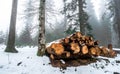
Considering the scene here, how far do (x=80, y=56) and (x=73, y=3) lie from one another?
817cm

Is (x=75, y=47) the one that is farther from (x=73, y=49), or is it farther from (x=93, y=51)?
(x=93, y=51)

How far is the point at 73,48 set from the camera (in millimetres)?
9812

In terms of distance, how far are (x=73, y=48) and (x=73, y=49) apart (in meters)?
0.05

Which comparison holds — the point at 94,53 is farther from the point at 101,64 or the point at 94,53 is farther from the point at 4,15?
the point at 4,15

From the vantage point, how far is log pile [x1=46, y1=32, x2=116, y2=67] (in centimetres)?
970

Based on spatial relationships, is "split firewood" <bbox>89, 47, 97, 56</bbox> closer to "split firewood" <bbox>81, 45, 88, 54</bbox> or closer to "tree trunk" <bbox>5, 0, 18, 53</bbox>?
"split firewood" <bbox>81, 45, 88, 54</bbox>

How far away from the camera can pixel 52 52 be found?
967cm

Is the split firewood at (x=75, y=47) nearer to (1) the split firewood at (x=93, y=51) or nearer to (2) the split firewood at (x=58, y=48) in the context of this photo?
(2) the split firewood at (x=58, y=48)

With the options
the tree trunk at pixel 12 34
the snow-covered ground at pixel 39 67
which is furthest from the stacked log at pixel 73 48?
the tree trunk at pixel 12 34

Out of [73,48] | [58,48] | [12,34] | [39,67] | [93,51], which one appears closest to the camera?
[39,67]

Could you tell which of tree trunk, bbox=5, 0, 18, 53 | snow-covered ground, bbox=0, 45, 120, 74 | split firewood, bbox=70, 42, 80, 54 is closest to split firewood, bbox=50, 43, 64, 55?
split firewood, bbox=70, 42, 80, 54

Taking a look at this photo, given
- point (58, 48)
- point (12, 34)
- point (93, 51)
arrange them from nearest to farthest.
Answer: point (58, 48), point (93, 51), point (12, 34)

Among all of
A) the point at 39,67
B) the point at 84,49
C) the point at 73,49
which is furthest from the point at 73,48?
the point at 39,67

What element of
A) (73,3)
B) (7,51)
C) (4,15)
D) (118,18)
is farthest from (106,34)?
(4,15)
